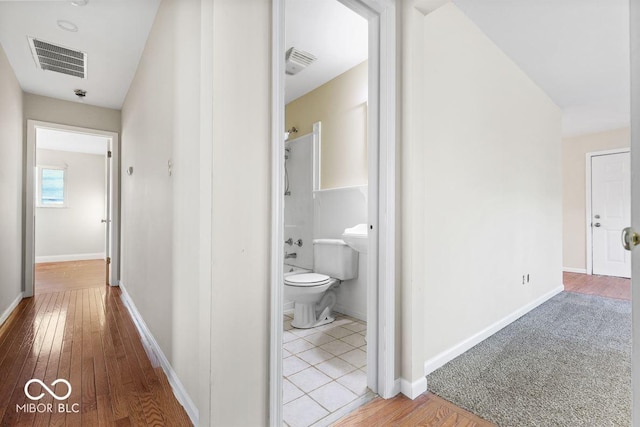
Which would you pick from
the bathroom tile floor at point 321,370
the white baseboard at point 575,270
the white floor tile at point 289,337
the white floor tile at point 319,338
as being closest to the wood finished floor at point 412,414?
the bathroom tile floor at point 321,370

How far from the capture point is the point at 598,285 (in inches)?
174

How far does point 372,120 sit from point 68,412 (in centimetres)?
222

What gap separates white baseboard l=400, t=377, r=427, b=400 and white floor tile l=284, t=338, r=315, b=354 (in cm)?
79

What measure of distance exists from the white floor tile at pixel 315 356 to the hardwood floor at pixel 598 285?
3.74m

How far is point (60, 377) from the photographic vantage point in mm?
1932

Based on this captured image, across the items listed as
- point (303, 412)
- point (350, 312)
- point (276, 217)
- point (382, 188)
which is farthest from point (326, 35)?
point (303, 412)

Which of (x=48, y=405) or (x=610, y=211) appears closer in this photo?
(x=48, y=405)

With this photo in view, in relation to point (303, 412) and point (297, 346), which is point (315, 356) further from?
point (303, 412)

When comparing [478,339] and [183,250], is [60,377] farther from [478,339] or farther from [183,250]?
[478,339]

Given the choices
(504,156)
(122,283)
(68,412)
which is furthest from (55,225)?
(504,156)

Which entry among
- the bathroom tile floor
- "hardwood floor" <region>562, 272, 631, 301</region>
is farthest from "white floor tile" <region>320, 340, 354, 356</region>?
"hardwood floor" <region>562, 272, 631, 301</region>

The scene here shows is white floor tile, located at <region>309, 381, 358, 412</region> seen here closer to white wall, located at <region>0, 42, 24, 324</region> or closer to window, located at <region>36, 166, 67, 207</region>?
white wall, located at <region>0, 42, 24, 324</region>

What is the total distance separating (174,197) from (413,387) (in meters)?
1.69

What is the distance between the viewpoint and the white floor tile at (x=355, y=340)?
239 centimetres
